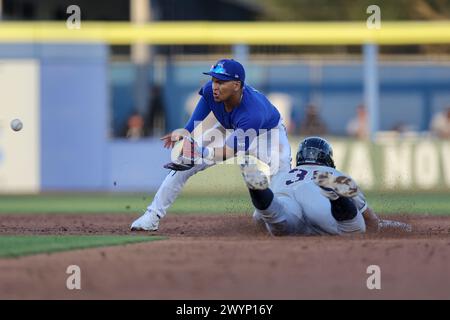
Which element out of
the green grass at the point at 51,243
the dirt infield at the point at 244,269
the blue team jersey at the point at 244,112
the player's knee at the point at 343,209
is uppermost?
the blue team jersey at the point at 244,112

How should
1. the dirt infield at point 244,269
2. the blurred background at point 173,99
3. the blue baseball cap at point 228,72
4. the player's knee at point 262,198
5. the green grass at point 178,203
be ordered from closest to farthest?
the dirt infield at point 244,269
the player's knee at point 262,198
the blue baseball cap at point 228,72
the green grass at point 178,203
the blurred background at point 173,99

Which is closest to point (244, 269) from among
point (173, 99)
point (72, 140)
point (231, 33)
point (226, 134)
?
point (226, 134)

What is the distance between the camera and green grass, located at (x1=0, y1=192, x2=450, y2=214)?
47.4ft

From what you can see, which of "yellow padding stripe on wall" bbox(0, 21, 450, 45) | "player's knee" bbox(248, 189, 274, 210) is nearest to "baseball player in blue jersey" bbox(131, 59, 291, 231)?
"player's knee" bbox(248, 189, 274, 210)

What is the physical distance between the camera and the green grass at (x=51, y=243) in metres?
8.48

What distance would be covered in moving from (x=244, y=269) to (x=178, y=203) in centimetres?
1042

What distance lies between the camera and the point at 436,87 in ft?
74.7

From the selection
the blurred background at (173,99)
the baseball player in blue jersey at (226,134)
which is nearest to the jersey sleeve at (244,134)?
the baseball player in blue jersey at (226,134)

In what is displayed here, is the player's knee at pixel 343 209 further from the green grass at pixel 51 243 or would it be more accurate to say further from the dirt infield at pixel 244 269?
the green grass at pixel 51 243

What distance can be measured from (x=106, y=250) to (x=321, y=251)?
1.74 metres

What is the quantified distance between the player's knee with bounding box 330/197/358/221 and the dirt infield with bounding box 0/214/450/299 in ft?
0.68

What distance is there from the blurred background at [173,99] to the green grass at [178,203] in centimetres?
73

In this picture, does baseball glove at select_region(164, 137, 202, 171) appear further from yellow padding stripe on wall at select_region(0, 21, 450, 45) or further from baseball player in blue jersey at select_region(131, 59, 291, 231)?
yellow padding stripe on wall at select_region(0, 21, 450, 45)
